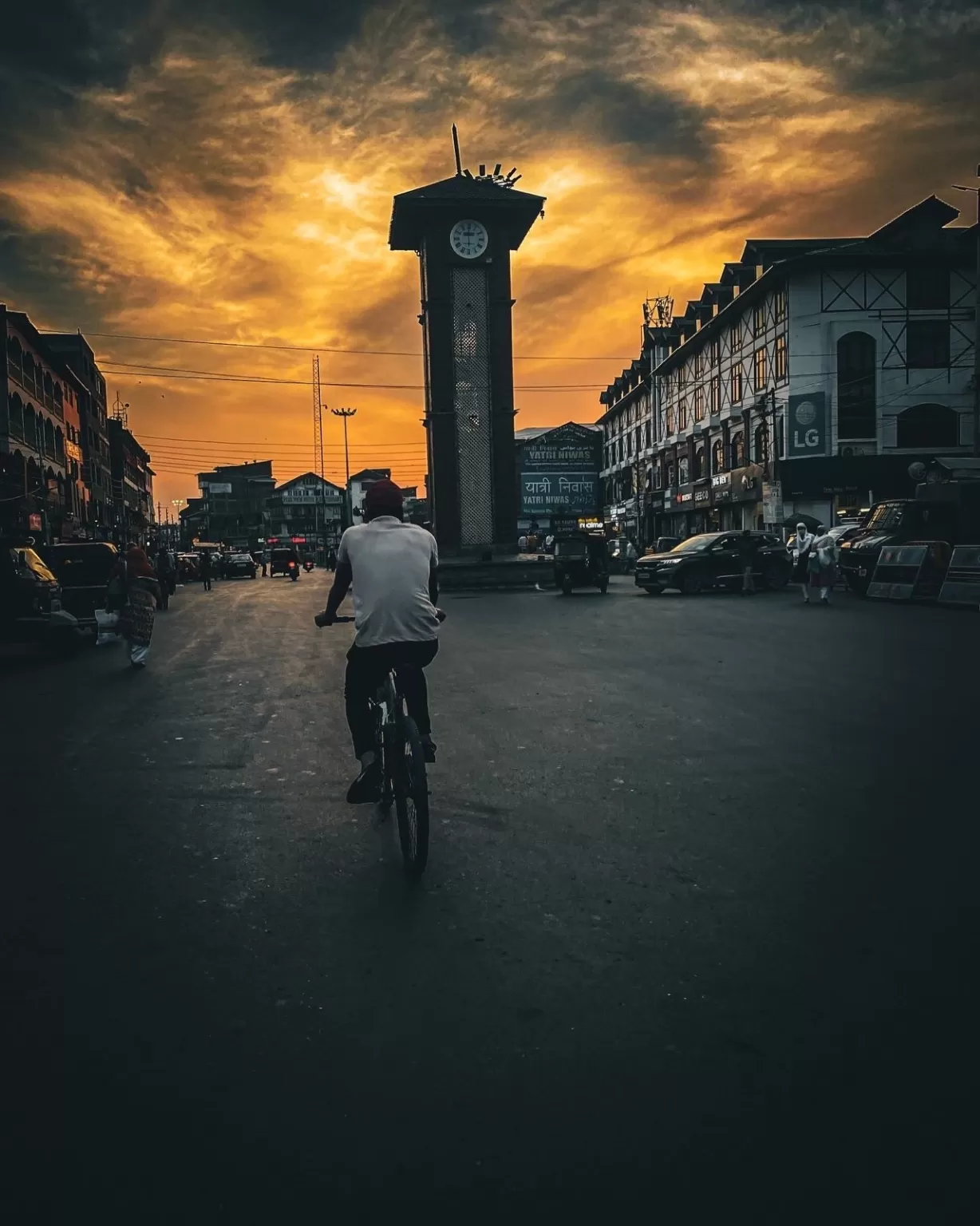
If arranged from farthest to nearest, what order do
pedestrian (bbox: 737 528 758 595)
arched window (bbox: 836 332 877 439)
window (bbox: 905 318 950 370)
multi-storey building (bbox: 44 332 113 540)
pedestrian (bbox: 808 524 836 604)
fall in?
multi-storey building (bbox: 44 332 113 540)
window (bbox: 905 318 950 370)
arched window (bbox: 836 332 877 439)
pedestrian (bbox: 737 528 758 595)
pedestrian (bbox: 808 524 836 604)

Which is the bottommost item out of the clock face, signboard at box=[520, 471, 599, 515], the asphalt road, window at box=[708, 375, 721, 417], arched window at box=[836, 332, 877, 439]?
the asphalt road

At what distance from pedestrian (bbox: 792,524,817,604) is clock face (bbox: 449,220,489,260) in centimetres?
2096

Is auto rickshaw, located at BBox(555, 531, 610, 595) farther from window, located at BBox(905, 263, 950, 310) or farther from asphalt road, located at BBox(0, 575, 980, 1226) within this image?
window, located at BBox(905, 263, 950, 310)

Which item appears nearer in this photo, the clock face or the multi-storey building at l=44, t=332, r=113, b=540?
the clock face

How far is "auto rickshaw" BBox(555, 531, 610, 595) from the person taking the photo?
3009cm

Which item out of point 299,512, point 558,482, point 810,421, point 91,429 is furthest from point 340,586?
point 299,512

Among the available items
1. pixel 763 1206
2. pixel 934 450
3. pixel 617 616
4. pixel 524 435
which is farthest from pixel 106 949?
pixel 524 435

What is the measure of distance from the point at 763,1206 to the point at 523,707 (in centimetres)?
693

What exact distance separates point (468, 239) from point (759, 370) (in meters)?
14.9

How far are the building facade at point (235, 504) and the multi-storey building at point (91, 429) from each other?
48815 millimetres

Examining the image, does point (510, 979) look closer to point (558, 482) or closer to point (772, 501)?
point (772, 501)

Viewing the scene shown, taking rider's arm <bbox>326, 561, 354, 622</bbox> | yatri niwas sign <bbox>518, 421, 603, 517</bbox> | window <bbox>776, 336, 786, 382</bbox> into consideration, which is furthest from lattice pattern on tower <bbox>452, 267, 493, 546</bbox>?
rider's arm <bbox>326, 561, 354, 622</bbox>

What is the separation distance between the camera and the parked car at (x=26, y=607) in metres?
14.3

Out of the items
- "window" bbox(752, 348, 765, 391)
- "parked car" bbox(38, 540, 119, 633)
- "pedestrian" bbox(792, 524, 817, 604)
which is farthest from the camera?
"window" bbox(752, 348, 765, 391)
